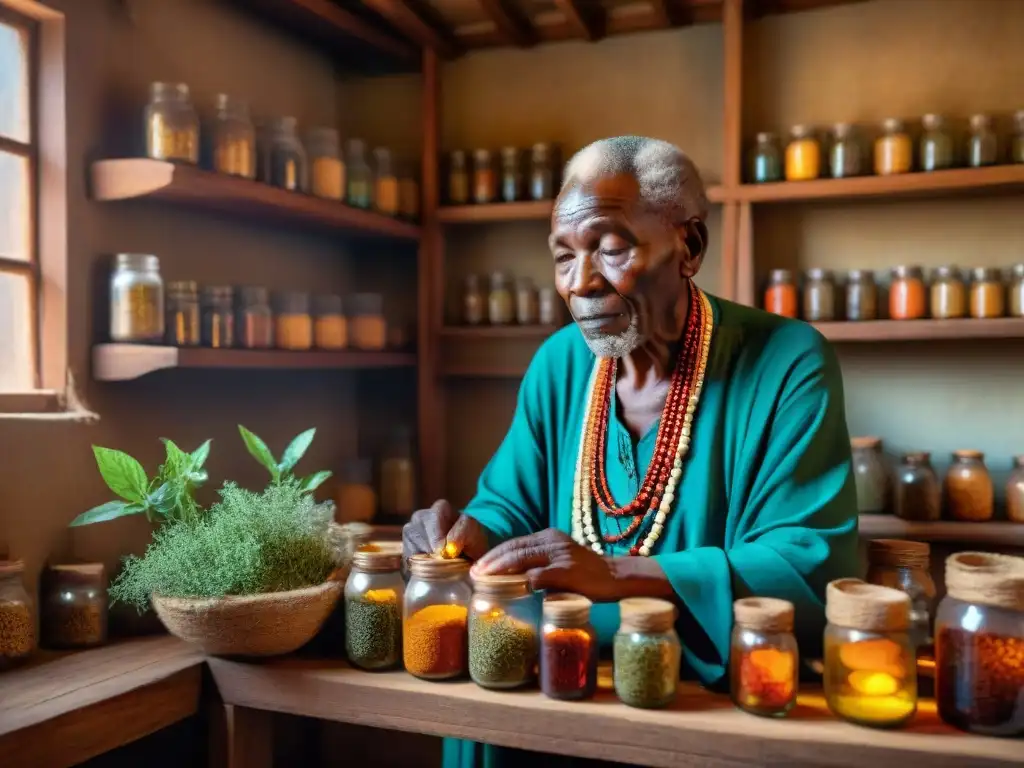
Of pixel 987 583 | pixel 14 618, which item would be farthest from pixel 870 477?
pixel 14 618

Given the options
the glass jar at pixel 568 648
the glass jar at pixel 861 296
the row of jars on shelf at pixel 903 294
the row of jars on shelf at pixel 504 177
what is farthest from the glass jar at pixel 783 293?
the glass jar at pixel 568 648

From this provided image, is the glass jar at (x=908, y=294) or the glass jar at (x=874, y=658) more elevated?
the glass jar at (x=908, y=294)

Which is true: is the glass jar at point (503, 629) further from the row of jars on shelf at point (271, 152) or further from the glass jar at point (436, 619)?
the row of jars on shelf at point (271, 152)

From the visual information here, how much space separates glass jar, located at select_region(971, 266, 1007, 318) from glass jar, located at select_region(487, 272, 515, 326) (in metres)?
1.15

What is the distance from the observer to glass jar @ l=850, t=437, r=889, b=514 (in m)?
2.13

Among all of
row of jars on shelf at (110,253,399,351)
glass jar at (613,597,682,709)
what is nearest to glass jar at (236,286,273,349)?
row of jars on shelf at (110,253,399,351)

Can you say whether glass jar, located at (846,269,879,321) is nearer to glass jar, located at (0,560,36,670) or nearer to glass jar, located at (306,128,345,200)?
glass jar, located at (306,128,345,200)

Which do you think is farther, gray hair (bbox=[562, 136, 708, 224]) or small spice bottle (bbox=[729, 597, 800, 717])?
gray hair (bbox=[562, 136, 708, 224])

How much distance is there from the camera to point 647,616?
35.6 inches

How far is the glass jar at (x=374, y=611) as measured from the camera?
3.48 feet

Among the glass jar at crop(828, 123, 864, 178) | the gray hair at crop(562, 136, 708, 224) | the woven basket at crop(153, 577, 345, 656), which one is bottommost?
the woven basket at crop(153, 577, 345, 656)

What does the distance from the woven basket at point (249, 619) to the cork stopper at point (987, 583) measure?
709 millimetres

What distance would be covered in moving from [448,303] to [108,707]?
1708 millimetres

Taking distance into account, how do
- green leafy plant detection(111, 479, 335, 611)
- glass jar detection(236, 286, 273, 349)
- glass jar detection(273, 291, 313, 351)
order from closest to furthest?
1. green leafy plant detection(111, 479, 335, 611)
2. glass jar detection(236, 286, 273, 349)
3. glass jar detection(273, 291, 313, 351)
